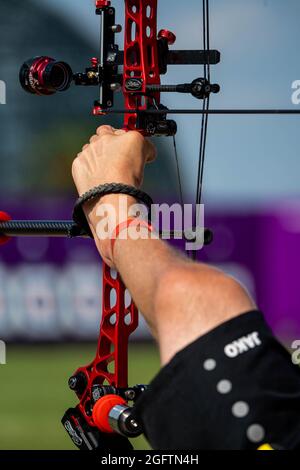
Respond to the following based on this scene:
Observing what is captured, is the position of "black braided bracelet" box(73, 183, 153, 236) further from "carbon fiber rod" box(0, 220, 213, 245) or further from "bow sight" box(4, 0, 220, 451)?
"bow sight" box(4, 0, 220, 451)

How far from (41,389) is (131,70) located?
5.64m

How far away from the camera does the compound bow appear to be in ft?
9.52

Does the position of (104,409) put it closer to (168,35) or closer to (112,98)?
(112,98)

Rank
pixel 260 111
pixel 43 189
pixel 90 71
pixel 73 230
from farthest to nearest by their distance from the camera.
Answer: pixel 43 189, pixel 90 71, pixel 73 230, pixel 260 111

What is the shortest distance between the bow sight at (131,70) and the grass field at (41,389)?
10.6ft

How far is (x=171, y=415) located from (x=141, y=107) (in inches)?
84.9

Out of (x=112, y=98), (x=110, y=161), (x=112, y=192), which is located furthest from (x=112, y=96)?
(x=112, y=192)

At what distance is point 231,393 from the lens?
1093 millimetres

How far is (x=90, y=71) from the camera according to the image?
3162mm

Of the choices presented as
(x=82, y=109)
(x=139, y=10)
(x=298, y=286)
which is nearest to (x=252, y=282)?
(x=298, y=286)

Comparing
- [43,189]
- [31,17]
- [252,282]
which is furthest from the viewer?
[31,17]

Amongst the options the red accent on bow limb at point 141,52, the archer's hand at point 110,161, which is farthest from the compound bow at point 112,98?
the archer's hand at point 110,161

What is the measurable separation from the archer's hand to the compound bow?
3.05 feet

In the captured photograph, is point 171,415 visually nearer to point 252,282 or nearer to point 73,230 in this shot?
point 73,230
